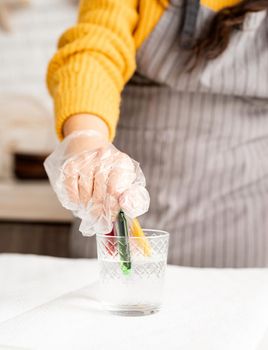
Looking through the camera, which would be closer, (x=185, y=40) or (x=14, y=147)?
(x=185, y=40)

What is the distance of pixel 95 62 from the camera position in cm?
110

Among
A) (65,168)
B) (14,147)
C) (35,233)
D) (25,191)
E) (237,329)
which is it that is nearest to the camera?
(237,329)

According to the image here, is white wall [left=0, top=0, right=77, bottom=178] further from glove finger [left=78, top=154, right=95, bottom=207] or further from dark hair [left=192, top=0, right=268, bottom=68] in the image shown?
glove finger [left=78, top=154, right=95, bottom=207]

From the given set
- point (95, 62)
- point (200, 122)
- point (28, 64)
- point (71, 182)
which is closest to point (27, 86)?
point (28, 64)

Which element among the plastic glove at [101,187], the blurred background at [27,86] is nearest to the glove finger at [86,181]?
the plastic glove at [101,187]

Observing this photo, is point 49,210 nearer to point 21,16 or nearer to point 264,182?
point 264,182

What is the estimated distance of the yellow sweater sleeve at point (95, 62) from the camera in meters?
1.04

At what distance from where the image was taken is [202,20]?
4.05 ft

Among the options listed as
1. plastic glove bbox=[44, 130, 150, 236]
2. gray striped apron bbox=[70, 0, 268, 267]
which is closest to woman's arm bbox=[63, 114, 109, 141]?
plastic glove bbox=[44, 130, 150, 236]

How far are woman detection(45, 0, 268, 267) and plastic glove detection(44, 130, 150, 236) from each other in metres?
0.41

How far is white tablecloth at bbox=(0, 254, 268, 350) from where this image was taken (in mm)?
619

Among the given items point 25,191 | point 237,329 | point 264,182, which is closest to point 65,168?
point 237,329

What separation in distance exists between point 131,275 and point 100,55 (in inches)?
19.5

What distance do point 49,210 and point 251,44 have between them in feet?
2.93
